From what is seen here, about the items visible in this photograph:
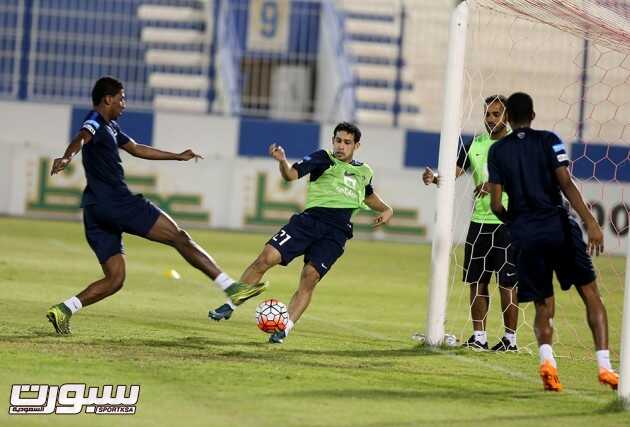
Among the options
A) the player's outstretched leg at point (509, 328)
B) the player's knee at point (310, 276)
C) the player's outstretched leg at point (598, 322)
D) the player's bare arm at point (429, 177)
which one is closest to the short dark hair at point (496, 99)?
the player's bare arm at point (429, 177)

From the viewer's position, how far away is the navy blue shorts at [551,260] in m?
8.11

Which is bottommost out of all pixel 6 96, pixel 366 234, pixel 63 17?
pixel 366 234

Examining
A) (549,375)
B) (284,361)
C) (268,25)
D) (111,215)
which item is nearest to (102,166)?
(111,215)

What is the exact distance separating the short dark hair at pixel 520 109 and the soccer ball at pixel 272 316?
2243 mm

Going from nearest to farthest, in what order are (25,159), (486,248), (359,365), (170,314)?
(359,365), (486,248), (170,314), (25,159)

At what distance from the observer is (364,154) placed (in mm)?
22781

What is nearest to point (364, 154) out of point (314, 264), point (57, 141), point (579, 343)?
point (57, 141)

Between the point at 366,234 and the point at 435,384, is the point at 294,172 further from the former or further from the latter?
the point at 366,234

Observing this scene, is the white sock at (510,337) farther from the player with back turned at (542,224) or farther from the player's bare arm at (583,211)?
the player's bare arm at (583,211)

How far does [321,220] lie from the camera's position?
32.4 feet

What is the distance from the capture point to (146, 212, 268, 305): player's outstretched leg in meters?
9.37

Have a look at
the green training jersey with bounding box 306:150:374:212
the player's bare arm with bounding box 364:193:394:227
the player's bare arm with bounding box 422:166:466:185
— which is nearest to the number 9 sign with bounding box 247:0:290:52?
the player's bare arm with bounding box 364:193:394:227

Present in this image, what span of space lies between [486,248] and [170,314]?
2.71 meters

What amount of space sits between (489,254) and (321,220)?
1464mm
